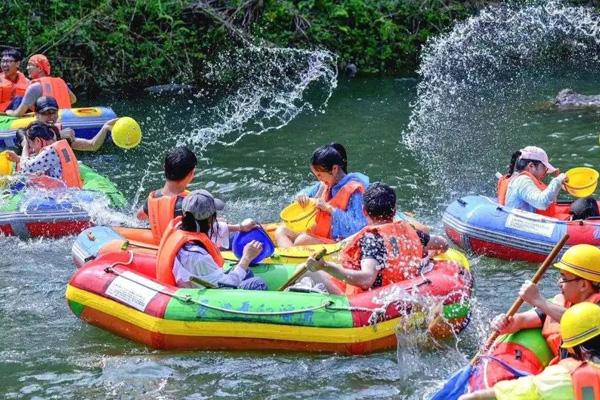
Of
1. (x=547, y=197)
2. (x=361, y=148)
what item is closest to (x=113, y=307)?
(x=547, y=197)

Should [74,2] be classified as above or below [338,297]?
above

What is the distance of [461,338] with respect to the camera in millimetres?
7508

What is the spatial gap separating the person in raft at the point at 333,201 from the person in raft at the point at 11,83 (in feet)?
21.1

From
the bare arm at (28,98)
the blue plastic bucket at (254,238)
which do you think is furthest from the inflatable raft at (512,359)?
the bare arm at (28,98)

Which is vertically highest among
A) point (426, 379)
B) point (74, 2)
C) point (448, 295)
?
point (74, 2)

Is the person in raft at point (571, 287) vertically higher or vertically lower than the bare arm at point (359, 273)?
higher

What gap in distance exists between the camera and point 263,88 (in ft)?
55.8

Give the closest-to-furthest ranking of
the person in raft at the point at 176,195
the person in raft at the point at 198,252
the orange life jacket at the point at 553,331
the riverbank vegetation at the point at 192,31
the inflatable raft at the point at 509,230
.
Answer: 1. the orange life jacket at the point at 553,331
2. the person in raft at the point at 198,252
3. the person in raft at the point at 176,195
4. the inflatable raft at the point at 509,230
5. the riverbank vegetation at the point at 192,31

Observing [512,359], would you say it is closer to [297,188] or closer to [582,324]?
[582,324]

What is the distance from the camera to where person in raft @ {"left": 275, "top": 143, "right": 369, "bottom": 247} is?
8.45 m

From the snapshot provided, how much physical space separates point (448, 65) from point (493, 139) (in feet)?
15.6

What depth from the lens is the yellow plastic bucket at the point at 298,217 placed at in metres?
8.70

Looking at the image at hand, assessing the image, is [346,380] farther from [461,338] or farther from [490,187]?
[490,187]

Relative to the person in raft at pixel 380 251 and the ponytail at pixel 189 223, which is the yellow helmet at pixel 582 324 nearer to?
the person in raft at pixel 380 251
